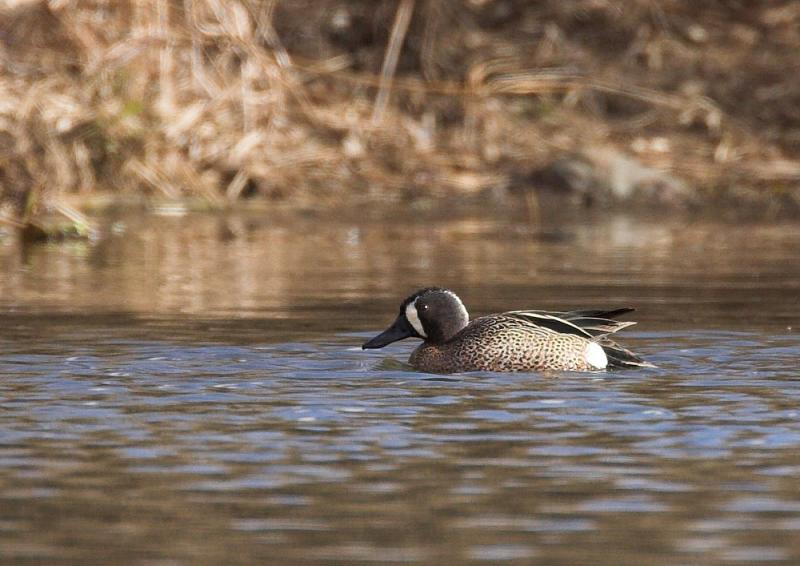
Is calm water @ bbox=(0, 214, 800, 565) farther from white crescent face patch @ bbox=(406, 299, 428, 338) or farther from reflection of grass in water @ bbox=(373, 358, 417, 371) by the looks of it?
white crescent face patch @ bbox=(406, 299, 428, 338)

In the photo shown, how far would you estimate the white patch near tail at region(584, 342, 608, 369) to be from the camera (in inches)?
351

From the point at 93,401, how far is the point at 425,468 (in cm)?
202

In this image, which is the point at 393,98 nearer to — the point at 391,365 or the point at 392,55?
the point at 392,55

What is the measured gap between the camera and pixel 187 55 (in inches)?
854

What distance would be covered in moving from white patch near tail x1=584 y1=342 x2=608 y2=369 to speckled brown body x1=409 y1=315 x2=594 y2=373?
0.06 feet

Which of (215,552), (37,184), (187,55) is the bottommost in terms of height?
(215,552)

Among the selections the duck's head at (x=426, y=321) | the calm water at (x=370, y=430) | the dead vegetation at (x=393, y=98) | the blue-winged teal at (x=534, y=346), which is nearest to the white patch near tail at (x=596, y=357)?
the blue-winged teal at (x=534, y=346)

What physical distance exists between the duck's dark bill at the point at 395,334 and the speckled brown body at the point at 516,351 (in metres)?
0.34

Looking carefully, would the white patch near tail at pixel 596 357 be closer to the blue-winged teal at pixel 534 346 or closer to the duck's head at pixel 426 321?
the blue-winged teal at pixel 534 346

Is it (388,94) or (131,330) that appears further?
(388,94)

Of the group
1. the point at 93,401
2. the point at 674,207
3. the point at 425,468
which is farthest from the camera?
the point at 674,207

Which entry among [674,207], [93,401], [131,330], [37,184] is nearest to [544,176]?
[674,207]

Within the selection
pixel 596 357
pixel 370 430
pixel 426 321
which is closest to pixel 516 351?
pixel 596 357

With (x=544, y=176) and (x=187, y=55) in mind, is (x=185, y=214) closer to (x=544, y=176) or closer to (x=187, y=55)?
(x=187, y=55)
